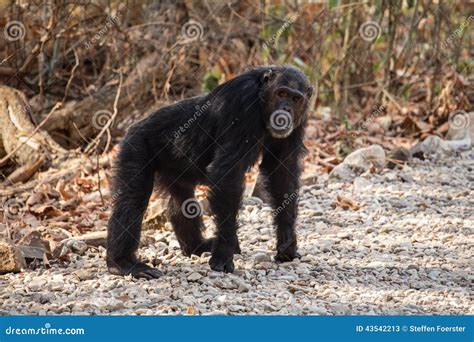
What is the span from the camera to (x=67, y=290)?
649 cm

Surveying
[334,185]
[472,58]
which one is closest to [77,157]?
[334,185]

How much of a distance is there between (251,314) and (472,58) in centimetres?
964

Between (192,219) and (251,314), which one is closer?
(251,314)

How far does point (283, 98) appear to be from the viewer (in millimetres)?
7004

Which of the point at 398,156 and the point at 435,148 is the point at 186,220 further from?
the point at 435,148

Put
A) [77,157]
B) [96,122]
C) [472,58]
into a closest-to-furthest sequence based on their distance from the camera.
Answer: [77,157] → [96,122] → [472,58]

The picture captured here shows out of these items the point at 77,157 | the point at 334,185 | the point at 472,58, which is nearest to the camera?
the point at 334,185

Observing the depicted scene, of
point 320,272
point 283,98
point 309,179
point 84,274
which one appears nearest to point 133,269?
point 84,274

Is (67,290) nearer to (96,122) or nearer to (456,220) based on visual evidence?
(456,220)

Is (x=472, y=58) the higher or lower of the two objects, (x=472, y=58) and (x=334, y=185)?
→ the higher

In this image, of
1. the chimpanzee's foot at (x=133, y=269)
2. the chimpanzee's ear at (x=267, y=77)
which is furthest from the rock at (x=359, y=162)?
the chimpanzee's foot at (x=133, y=269)

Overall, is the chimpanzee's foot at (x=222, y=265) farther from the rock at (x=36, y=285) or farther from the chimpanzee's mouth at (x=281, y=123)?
the rock at (x=36, y=285)

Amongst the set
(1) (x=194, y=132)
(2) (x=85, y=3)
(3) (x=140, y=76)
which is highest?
(2) (x=85, y=3)

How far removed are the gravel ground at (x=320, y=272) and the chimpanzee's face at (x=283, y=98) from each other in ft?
4.03
